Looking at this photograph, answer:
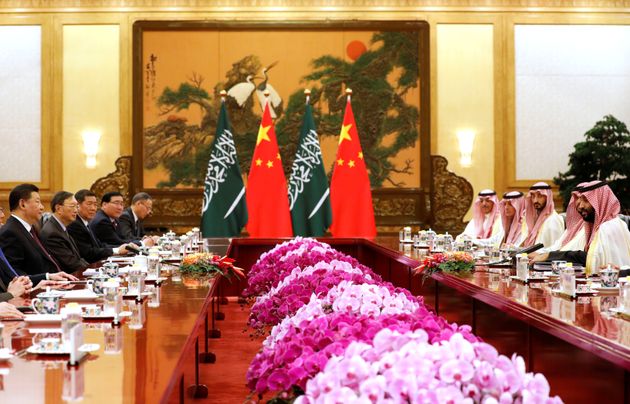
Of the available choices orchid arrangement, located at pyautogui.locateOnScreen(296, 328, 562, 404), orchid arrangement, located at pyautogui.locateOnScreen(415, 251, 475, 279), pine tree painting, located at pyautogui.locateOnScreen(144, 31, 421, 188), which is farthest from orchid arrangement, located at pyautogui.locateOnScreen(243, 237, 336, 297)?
pine tree painting, located at pyautogui.locateOnScreen(144, 31, 421, 188)

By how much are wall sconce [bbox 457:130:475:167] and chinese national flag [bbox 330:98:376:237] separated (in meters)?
1.61

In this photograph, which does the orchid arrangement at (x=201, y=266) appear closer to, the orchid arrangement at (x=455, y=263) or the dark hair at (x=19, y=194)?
the dark hair at (x=19, y=194)

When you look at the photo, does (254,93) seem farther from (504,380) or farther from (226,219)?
(504,380)

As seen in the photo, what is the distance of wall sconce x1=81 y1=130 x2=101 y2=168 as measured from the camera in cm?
1087

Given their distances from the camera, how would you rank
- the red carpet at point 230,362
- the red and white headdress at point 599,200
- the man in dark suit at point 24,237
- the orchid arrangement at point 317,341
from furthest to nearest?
1. the red and white headdress at point 599,200
2. the man in dark suit at point 24,237
3. the red carpet at point 230,362
4. the orchid arrangement at point 317,341

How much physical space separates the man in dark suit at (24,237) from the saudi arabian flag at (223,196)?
4.51 metres

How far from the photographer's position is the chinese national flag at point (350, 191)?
10242mm

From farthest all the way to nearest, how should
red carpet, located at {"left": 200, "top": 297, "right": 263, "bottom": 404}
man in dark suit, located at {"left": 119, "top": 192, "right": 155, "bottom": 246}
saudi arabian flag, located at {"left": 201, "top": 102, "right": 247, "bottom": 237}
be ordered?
saudi arabian flag, located at {"left": 201, "top": 102, "right": 247, "bottom": 237}, man in dark suit, located at {"left": 119, "top": 192, "right": 155, "bottom": 246}, red carpet, located at {"left": 200, "top": 297, "right": 263, "bottom": 404}

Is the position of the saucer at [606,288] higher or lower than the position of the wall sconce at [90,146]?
lower

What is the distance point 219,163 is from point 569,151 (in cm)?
503

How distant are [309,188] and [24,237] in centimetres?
516

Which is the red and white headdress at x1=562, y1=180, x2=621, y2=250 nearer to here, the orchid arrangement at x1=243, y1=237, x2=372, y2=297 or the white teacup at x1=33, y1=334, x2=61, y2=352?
the orchid arrangement at x1=243, y1=237, x2=372, y2=297

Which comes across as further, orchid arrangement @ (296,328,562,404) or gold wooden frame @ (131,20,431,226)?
gold wooden frame @ (131,20,431,226)

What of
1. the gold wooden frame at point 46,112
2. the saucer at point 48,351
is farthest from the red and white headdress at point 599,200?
the gold wooden frame at point 46,112
